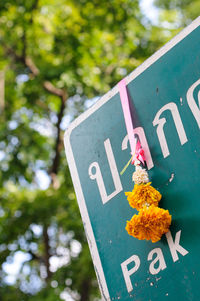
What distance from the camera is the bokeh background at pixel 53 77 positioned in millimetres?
4957

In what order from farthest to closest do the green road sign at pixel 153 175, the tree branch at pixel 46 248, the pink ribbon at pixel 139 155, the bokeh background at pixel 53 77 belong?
the tree branch at pixel 46 248 → the bokeh background at pixel 53 77 → the pink ribbon at pixel 139 155 → the green road sign at pixel 153 175

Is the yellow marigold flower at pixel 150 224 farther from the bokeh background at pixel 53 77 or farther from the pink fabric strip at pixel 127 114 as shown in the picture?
the bokeh background at pixel 53 77

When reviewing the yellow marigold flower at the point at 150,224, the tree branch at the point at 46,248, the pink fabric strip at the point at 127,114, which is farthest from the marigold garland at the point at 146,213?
the tree branch at the point at 46,248

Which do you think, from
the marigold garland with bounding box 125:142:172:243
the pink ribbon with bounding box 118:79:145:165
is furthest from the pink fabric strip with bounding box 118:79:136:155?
the marigold garland with bounding box 125:142:172:243

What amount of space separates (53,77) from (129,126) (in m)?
3.94

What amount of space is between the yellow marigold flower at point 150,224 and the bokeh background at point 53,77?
3.74 metres

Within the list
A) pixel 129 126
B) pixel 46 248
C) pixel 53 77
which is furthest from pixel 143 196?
pixel 46 248

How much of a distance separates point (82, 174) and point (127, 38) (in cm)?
448

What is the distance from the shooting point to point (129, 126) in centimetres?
120

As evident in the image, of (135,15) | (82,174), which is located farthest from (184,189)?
(135,15)

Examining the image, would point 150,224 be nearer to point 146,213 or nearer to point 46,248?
point 146,213

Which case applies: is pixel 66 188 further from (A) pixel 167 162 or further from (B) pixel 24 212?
(A) pixel 167 162

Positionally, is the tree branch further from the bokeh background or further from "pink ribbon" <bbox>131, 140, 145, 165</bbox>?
"pink ribbon" <bbox>131, 140, 145, 165</bbox>

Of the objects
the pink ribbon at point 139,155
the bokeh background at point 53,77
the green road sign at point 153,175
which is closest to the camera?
the green road sign at point 153,175
